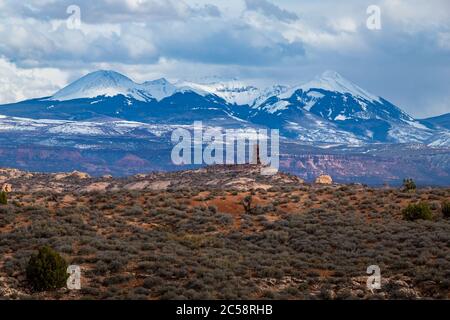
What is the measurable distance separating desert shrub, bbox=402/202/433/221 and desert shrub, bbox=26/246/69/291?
21061mm

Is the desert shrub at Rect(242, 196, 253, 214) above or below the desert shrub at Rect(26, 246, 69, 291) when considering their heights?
above

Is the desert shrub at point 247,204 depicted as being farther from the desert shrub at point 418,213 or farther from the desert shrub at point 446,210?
the desert shrub at point 446,210

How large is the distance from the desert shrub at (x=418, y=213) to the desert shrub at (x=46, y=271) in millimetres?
21061

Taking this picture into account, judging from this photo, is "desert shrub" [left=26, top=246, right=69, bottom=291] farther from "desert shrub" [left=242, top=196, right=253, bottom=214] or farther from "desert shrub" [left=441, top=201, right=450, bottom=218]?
"desert shrub" [left=441, top=201, right=450, bottom=218]

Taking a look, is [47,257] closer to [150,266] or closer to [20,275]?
[20,275]

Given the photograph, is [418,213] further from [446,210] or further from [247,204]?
[247,204]

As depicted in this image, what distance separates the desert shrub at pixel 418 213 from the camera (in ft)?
149

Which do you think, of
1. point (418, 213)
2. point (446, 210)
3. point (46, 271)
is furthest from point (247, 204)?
point (46, 271)

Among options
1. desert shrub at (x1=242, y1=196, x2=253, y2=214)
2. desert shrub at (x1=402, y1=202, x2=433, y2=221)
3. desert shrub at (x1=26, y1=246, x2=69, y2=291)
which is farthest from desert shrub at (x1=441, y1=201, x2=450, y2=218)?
desert shrub at (x1=26, y1=246, x2=69, y2=291)

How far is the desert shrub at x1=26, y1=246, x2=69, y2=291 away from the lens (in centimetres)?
3106

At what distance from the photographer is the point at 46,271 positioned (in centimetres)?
3106

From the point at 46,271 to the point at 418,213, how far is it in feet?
72.9

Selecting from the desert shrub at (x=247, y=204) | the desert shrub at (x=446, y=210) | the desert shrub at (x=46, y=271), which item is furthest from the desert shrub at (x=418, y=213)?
the desert shrub at (x=46, y=271)
